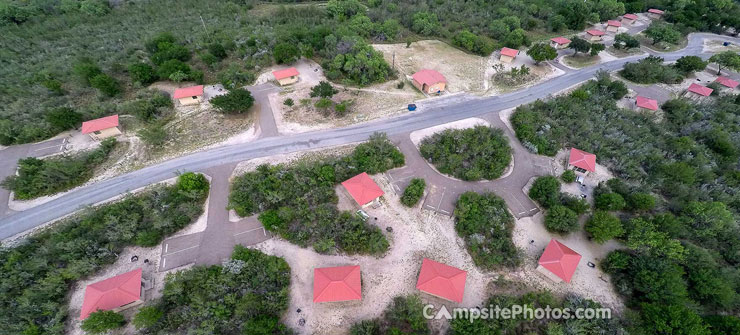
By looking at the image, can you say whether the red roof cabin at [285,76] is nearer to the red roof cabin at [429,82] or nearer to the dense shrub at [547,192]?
the red roof cabin at [429,82]

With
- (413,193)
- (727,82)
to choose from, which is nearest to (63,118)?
(413,193)

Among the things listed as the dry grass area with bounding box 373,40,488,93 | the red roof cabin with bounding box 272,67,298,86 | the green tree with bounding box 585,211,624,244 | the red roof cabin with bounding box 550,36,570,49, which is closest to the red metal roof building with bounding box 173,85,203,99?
the red roof cabin with bounding box 272,67,298,86

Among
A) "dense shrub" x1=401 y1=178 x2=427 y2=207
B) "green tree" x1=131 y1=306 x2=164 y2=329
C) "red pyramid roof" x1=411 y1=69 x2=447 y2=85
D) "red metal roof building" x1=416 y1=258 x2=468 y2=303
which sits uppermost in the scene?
"red pyramid roof" x1=411 y1=69 x2=447 y2=85

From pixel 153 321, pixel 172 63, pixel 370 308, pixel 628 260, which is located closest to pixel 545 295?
pixel 628 260

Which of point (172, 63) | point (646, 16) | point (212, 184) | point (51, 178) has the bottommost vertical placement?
point (646, 16)

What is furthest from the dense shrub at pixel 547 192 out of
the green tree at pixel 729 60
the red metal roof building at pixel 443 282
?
the green tree at pixel 729 60

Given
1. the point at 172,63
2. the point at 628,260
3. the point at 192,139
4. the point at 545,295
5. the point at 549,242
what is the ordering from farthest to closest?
the point at 172,63, the point at 192,139, the point at 549,242, the point at 628,260, the point at 545,295

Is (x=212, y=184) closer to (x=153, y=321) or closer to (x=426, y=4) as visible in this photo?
(x=153, y=321)

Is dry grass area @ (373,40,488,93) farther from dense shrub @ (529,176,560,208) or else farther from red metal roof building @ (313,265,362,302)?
red metal roof building @ (313,265,362,302)
